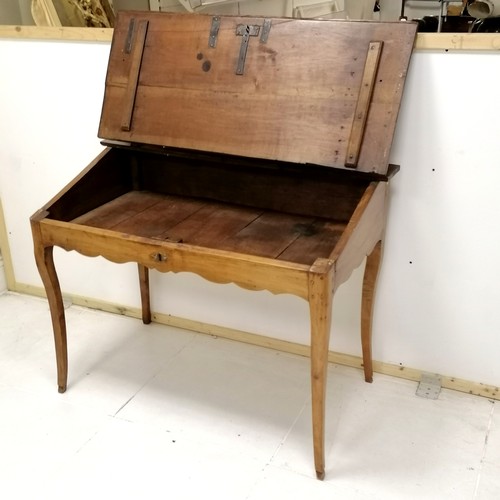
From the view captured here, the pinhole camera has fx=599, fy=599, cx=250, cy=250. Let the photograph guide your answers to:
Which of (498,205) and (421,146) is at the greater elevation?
(421,146)

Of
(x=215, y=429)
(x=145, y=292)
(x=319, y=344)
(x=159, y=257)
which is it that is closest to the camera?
(x=319, y=344)

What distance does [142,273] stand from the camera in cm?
225

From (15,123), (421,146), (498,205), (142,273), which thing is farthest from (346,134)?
(15,123)

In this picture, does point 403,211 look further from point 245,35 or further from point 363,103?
point 245,35

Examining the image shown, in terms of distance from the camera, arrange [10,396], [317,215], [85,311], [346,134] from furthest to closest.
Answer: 1. [85,311]
2. [10,396]
3. [317,215]
4. [346,134]

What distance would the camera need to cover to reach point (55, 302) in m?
1.82

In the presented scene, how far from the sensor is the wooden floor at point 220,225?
5.22ft

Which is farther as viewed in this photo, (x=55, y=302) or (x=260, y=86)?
(x=55, y=302)

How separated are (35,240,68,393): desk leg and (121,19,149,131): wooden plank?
0.45 m

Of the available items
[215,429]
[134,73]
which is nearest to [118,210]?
[134,73]

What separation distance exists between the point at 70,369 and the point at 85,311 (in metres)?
0.43

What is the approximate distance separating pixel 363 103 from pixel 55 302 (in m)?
1.07

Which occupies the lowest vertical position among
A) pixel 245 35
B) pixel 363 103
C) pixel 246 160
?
pixel 246 160

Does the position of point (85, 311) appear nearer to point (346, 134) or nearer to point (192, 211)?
point (192, 211)
